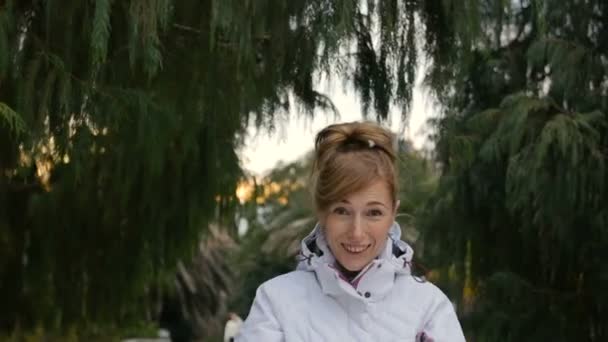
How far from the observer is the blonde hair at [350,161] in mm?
2316

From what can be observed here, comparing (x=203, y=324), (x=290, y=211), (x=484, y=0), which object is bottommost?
(x=203, y=324)

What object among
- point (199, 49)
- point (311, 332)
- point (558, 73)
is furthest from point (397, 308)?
point (558, 73)

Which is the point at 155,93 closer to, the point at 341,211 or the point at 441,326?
the point at 341,211

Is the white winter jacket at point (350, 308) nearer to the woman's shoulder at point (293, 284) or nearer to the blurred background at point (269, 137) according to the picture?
the woman's shoulder at point (293, 284)

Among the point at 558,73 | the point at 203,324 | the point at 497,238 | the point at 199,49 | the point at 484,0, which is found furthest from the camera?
the point at 203,324

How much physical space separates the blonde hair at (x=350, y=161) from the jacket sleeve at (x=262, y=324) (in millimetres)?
197

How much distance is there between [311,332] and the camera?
225cm

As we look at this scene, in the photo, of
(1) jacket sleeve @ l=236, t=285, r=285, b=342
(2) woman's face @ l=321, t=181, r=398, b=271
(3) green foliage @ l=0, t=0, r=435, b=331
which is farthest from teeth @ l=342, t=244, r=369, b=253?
Answer: (3) green foliage @ l=0, t=0, r=435, b=331

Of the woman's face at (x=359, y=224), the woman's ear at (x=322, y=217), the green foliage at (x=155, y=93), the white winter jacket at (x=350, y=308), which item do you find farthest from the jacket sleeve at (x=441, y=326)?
the green foliage at (x=155, y=93)

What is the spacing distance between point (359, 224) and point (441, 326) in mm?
231

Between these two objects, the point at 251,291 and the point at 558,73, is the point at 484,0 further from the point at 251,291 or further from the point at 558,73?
the point at 251,291

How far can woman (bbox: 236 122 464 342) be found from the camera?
2.25 meters

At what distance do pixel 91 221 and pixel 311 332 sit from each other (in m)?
4.47

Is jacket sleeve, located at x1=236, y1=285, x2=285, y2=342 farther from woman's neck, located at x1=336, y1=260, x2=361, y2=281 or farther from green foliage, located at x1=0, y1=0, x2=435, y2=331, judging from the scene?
green foliage, located at x1=0, y1=0, x2=435, y2=331
